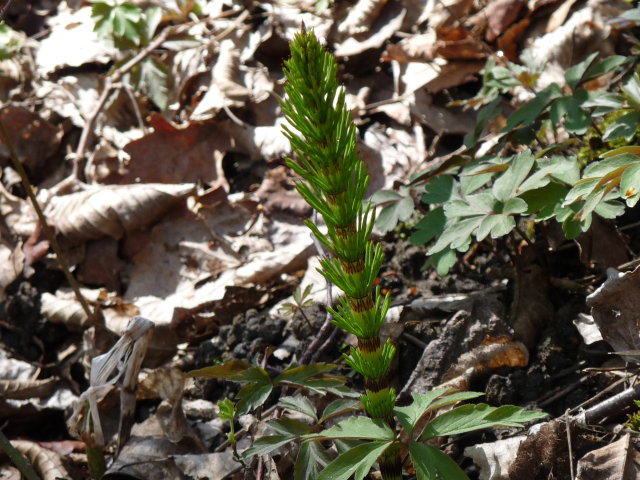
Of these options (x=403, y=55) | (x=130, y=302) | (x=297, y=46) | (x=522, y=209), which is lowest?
(x=130, y=302)

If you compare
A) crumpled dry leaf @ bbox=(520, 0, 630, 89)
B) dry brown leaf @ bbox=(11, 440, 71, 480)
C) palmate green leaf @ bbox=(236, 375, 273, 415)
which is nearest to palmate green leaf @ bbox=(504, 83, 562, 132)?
crumpled dry leaf @ bbox=(520, 0, 630, 89)

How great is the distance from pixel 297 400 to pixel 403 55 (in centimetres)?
266

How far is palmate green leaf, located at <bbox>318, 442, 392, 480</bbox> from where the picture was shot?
1.56 m

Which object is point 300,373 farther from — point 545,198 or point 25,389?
point 25,389

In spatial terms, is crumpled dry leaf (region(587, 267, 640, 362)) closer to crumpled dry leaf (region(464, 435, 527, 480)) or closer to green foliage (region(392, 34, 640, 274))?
green foliage (region(392, 34, 640, 274))

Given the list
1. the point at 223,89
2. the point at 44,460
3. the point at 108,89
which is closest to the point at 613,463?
the point at 44,460

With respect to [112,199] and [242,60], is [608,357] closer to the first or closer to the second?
[112,199]

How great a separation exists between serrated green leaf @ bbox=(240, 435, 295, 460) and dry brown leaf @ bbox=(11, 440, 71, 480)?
1179 millimetres

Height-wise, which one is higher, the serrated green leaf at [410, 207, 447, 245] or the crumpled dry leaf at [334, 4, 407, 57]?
the serrated green leaf at [410, 207, 447, 245]

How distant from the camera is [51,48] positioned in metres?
5.39

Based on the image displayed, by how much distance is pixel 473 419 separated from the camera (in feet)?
5.32

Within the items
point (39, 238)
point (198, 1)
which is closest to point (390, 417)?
point (39, 238)

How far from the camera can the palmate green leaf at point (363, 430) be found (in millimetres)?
1596

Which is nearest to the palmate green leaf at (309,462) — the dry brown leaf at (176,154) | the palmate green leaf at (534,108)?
the palmate green leaf at (534,108)
